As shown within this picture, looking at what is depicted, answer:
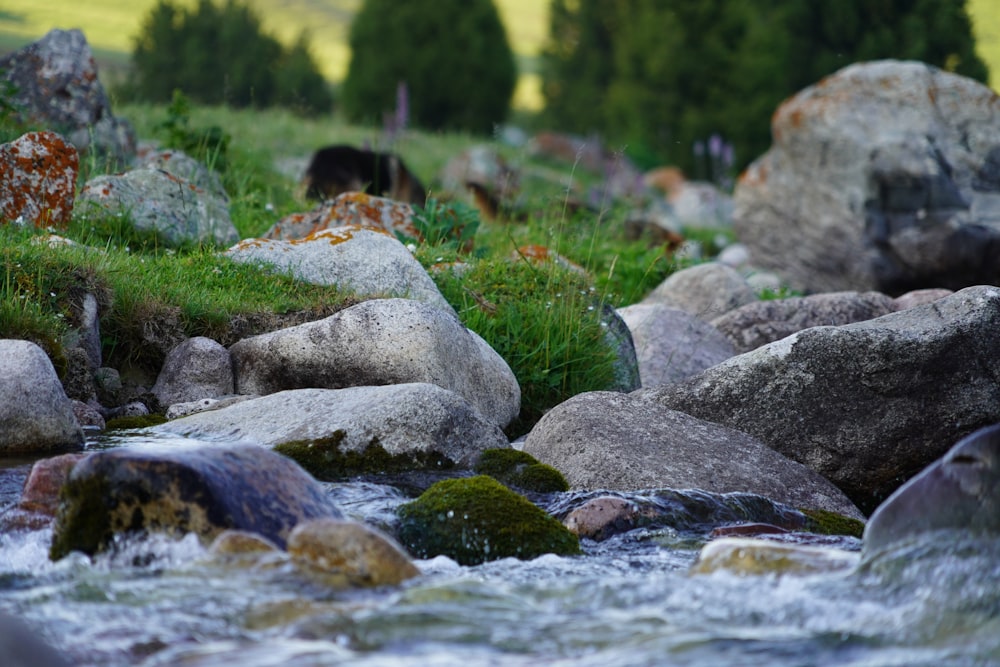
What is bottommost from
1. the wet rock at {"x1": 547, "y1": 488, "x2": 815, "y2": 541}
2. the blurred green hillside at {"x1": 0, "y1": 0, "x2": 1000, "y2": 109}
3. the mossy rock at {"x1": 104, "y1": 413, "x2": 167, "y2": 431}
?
the wet rock at {"x1": 547, "y1": 488, "x2": 815, "y2": 541}

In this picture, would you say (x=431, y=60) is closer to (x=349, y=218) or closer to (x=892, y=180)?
(x=892, y=180)

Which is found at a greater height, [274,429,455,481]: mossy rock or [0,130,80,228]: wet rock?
[0,130,80,228]: wet rock

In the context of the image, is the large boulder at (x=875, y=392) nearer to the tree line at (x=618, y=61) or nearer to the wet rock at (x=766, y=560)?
the wet rock at (x=766, y=560)

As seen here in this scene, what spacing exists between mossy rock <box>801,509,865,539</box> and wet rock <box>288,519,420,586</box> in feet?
6.53

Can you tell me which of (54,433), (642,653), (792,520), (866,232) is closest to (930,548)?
(642,653)

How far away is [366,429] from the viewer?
15.0ft

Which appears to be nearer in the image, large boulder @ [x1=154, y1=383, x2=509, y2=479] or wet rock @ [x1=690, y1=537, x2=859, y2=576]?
wet rock @ [x1=690, y1=537, x2=859, y2=576]

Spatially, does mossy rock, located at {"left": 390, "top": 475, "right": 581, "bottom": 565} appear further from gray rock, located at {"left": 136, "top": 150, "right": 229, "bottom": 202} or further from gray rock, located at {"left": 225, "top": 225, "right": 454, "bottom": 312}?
gray rock, located at {"left": 136, "top": 150, "right": 229, "bottom": 202}

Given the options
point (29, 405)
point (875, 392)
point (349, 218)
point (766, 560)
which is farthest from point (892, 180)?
point (29, 405)

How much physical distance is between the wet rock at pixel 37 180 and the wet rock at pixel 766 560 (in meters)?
5.01

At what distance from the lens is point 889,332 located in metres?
5.26

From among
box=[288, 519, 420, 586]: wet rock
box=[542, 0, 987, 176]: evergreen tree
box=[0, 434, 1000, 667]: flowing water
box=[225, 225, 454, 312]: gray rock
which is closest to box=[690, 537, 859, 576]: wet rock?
box=[0, 434, 1000, 667]: flowing water

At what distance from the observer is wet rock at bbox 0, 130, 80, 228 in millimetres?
6797

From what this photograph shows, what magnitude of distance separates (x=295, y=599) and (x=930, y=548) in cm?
181
